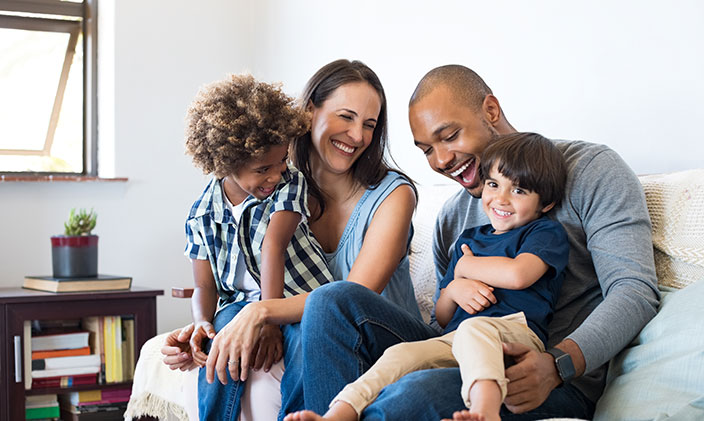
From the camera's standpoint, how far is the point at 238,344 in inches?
56.2

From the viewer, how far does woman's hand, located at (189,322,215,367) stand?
154cm

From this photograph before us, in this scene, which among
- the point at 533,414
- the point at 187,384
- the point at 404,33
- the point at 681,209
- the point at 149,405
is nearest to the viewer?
the point at 533,414

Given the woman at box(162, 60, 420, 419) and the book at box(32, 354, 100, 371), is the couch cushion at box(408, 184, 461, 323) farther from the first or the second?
the book at box(32, 354, 100, 371)

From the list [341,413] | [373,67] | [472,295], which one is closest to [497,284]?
[472,295]

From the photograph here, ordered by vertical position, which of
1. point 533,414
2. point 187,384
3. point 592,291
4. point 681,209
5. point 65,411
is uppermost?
point 681,209

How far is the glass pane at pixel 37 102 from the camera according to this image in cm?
341

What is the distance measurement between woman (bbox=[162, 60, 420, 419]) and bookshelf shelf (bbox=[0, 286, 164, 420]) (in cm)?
119

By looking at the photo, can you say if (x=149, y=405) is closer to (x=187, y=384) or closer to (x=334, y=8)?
(x=187, y=384)

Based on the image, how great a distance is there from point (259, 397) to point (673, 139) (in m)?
1.09

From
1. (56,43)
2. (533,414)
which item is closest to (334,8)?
(56,43)

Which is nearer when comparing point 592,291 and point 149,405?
point 592,291

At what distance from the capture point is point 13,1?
339cm

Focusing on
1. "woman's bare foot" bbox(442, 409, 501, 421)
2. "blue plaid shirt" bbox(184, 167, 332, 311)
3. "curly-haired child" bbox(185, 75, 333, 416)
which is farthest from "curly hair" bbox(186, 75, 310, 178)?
"woman's bare foot" bbox(442, 409, 501, 421)

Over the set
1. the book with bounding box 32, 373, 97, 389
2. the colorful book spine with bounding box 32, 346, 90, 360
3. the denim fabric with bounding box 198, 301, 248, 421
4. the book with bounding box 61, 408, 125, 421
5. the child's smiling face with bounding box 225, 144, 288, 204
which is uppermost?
the child's smiling face with bounding box 225, 144, 288, 204
